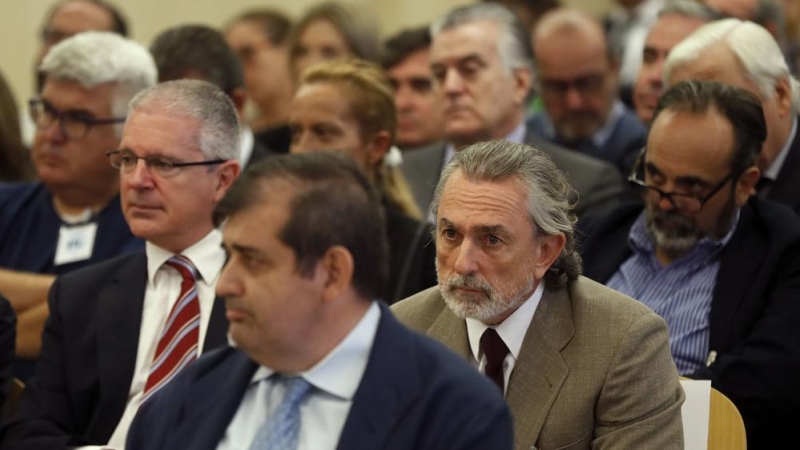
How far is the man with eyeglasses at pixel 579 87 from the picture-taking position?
666 centimetres

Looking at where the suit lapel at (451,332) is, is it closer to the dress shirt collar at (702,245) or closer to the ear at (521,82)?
the dress shirt collar at (702,245)

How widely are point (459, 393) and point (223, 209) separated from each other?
22.4 inches

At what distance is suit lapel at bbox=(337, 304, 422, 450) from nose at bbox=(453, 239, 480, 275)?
2.50 feet

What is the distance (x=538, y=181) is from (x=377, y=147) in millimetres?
1855

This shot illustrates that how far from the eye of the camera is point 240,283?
2455mm

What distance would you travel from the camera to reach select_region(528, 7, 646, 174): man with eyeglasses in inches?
262

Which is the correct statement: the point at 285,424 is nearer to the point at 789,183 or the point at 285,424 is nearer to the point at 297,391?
the point at 297,391

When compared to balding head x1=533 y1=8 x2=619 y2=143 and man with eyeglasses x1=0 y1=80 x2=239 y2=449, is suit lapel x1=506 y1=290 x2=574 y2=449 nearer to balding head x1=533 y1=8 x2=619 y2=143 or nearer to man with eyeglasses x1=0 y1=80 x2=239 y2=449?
man with eyeglasses x1=0 y1=80 x2=239 y2=449

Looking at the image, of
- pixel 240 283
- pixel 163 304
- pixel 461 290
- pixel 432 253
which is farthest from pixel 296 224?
pixel 432 253

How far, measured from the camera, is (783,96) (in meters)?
4.61

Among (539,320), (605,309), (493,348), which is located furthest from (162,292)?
(605,309)

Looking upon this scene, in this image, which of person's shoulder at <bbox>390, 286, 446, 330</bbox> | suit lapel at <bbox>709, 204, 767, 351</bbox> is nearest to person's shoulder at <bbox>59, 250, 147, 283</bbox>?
person's shoulder at <bbox>390, 286, 446, 330</bbox>

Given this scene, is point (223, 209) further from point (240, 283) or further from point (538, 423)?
point (538, 423)

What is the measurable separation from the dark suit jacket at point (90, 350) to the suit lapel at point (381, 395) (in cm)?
124
